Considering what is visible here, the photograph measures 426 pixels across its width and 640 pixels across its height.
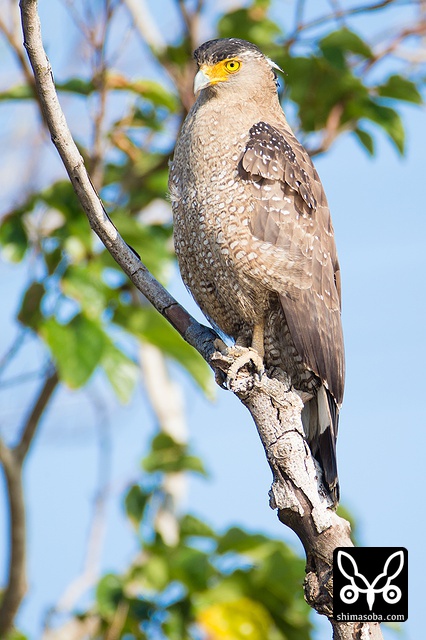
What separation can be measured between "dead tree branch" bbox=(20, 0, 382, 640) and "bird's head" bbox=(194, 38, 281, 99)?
43.9 inches

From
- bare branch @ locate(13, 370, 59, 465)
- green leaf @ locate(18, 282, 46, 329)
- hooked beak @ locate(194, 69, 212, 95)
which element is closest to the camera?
hooked beak @ locate(194, 69, 212, 95)

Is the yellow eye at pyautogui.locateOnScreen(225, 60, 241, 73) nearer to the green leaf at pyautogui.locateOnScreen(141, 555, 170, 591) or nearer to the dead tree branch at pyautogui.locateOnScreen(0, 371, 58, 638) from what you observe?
the dead tree branch at pyautogui.locateOnScreen(0, 371, 58, 638)

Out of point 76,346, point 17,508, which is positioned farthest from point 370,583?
→ point 17,508

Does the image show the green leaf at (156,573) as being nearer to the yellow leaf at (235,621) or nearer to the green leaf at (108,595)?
the green leaf at (108,595)

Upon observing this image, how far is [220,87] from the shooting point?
15.8ft

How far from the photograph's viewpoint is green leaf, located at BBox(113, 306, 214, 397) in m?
5.53

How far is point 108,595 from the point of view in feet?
18.1

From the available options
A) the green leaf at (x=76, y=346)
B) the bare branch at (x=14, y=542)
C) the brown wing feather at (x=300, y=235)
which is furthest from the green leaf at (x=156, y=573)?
the brown wing feather at (x=300, y=235)

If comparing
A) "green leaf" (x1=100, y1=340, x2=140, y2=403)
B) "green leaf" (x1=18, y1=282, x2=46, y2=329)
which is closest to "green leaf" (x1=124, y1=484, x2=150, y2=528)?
"green leaf" (x1=100, y1=340, x2=140, y2=403)

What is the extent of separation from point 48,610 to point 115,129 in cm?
291

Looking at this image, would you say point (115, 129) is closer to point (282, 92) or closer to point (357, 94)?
point (282, 92)

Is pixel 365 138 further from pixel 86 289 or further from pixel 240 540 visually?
pixel 240 540

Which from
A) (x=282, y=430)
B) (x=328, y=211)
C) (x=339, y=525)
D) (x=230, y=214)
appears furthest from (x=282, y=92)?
(x=339, y=525)

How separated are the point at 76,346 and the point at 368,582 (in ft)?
7.01
